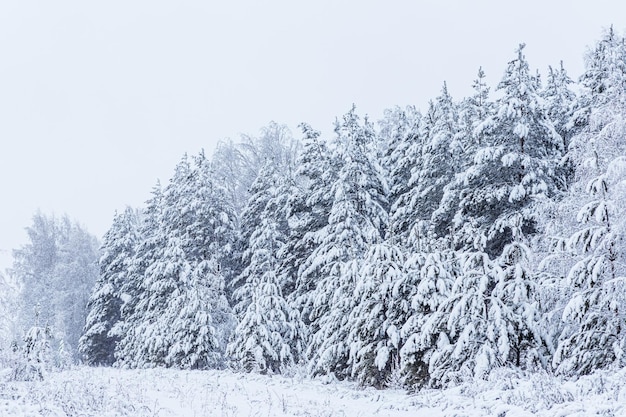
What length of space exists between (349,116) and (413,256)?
12.3 meters

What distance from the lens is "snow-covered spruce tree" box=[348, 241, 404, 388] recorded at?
16.5 metres

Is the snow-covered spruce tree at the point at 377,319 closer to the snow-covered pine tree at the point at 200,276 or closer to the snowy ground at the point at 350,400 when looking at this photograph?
the snowy ground at the point at 350,400

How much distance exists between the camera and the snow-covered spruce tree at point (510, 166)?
66.3 feet

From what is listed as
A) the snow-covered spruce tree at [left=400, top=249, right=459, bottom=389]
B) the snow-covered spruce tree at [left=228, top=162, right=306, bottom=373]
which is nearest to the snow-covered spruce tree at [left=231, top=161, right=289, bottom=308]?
the snow-covered spruce tree at [left=228, top=162, right=306, bottom=373]

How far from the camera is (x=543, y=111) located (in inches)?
833

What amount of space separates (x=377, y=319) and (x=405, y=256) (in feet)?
7.53

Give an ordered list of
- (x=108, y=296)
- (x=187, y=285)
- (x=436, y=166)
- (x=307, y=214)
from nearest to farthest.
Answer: (x=436, y=166), (x=307, y=214), (x=187, y=285), (x=108, y=296)

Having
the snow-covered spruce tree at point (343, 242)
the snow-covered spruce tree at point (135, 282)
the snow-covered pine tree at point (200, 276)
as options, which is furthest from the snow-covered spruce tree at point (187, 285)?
the snow-covered spruce tree at point (343, 242)

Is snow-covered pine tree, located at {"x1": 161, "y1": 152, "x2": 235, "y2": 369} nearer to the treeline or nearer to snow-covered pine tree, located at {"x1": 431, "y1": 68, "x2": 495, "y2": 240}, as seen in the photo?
the treeline

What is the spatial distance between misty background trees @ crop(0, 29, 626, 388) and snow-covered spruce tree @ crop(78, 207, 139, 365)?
135 millimetres

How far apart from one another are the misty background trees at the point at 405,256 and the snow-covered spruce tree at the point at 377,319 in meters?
0.05

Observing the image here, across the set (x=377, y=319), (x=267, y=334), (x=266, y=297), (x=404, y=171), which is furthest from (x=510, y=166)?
(x=267, y=334)

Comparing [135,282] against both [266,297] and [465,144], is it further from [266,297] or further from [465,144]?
[465,144]

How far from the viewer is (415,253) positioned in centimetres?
1662
